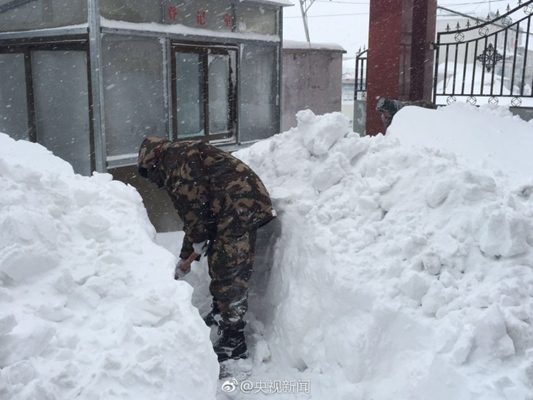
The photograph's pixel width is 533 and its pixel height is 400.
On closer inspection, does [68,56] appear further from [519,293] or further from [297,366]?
[519,293]

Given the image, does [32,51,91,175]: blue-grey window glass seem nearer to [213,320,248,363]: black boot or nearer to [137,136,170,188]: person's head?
[137,136,170,188]: person's head

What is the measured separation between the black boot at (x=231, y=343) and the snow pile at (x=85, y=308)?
1.09 metres

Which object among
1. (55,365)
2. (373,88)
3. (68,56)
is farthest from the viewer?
(373,88)

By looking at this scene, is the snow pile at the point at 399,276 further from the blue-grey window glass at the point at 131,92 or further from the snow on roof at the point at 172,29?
the snow on roof at the point at 172,29

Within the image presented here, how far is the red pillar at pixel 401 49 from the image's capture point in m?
7.92

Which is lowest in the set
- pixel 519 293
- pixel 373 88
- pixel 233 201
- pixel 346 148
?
pixel 519 293

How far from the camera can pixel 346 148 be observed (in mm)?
4617

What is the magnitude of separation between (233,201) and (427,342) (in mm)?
1744

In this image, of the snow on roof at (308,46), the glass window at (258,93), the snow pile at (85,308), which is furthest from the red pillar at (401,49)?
the snow pile at (85,308)

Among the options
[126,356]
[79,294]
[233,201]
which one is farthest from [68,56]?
[126,356]


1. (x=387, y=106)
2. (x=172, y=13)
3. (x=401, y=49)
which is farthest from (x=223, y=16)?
(x=401, y=49)

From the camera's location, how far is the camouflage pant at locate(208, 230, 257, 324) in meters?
4.09

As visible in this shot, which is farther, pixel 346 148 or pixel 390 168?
pixel 346 148

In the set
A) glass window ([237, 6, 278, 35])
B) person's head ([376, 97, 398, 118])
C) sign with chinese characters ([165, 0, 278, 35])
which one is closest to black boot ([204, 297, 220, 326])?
sign with chinese characters ([165, 0, 278, 35])
